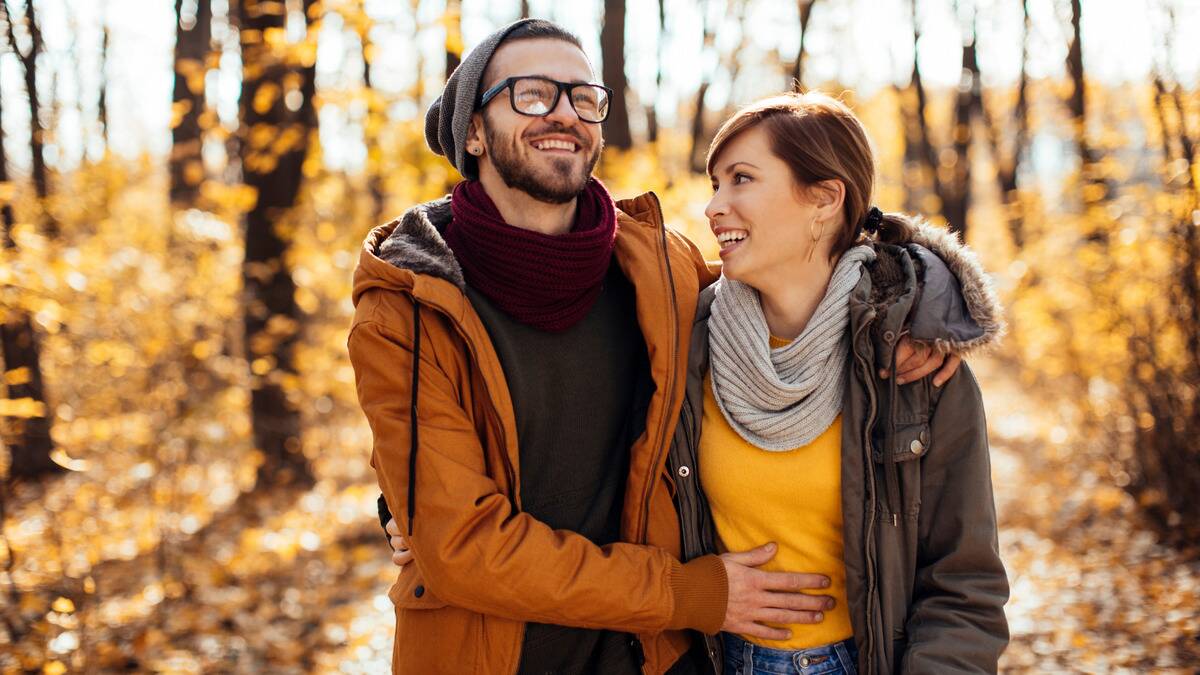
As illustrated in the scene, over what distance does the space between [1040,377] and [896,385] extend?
749 cm

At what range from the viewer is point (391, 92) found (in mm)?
6094

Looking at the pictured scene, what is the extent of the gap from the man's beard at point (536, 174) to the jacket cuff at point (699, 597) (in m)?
1.04

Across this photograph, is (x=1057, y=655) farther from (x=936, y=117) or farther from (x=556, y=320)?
(x=936, y=117)

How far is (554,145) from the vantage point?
2371 mm

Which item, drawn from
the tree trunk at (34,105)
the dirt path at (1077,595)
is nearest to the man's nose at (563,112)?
the dirt path at (1077,595)

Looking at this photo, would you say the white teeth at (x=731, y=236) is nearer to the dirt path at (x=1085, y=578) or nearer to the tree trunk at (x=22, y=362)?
the dirt path at (x=1085, y=578)

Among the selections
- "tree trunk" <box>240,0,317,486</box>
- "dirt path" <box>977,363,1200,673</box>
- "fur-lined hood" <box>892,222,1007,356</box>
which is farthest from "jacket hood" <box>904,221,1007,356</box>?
"tree trunk" <box>240,0,317,486</box>

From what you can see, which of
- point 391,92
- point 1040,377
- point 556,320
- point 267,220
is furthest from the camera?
point 1040,377

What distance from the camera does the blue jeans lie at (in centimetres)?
219

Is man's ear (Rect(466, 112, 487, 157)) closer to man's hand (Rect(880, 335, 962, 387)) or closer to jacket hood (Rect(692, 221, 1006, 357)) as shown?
jacket hood (Rect(692, 221, 1006, 357))

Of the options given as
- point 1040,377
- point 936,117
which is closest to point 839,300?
point 1040,377

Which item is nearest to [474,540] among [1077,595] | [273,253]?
[1077,595]

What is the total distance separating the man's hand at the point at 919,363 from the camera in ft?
6.68

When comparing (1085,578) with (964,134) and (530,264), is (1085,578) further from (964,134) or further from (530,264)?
(964,134)
